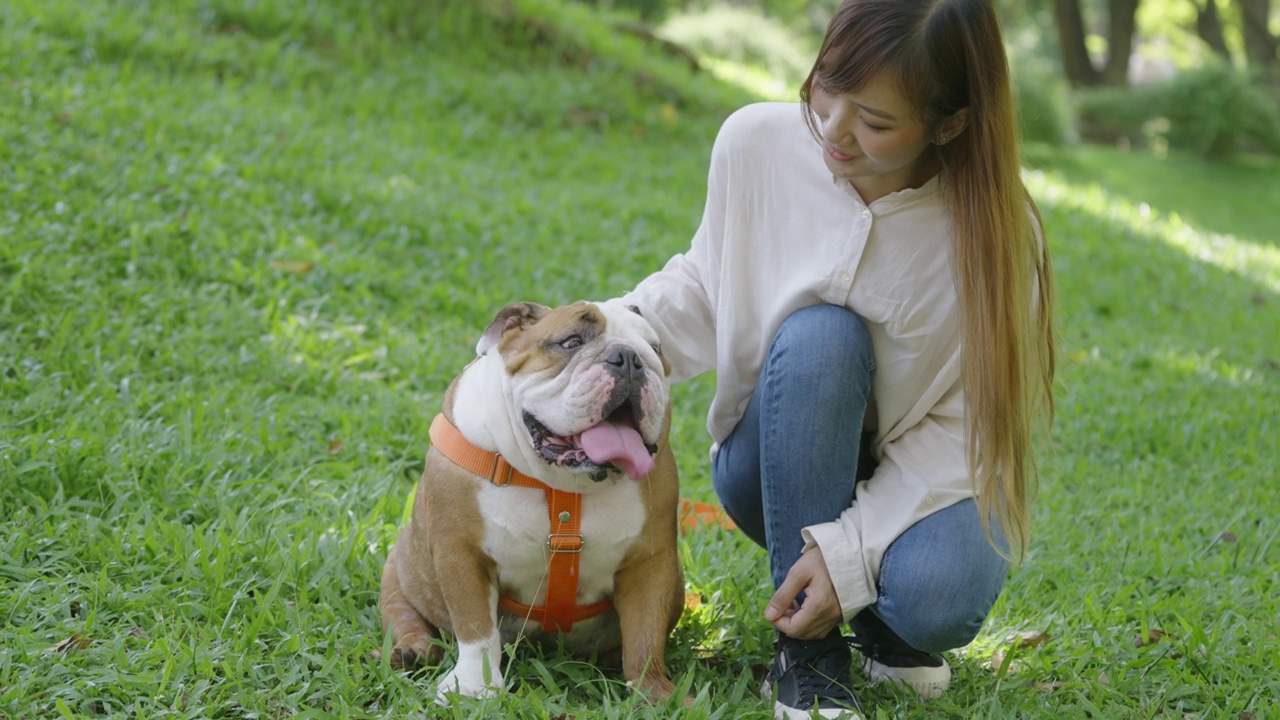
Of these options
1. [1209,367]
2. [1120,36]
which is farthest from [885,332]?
[1120,36]

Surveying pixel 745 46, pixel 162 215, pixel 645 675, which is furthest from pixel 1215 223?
pixel 645 675

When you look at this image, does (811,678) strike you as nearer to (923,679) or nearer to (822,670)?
(822,670)

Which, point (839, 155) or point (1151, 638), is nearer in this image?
point (839, 155)

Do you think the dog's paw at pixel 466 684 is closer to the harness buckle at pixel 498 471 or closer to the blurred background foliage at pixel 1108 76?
the harness buckle at pixel 498 471

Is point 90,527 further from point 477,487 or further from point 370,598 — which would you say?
point 477,487

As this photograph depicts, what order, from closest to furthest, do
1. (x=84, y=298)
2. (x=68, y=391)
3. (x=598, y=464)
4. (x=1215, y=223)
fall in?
(x=598, y=464)
(x=68, y=391)
(x=84, y=298)
(x=1215, y=223)

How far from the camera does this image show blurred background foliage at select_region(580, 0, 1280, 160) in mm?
13531

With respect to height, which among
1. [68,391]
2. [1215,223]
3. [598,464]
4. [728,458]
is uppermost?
[598,464]

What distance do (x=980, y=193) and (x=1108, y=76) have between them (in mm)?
19317

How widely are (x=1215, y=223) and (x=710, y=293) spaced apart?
9623 millimetres

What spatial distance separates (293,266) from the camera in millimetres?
5258

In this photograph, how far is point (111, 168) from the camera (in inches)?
216

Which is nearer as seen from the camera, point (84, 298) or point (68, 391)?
point (68, 391)

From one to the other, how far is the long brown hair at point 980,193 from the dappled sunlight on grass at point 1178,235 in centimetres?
612
